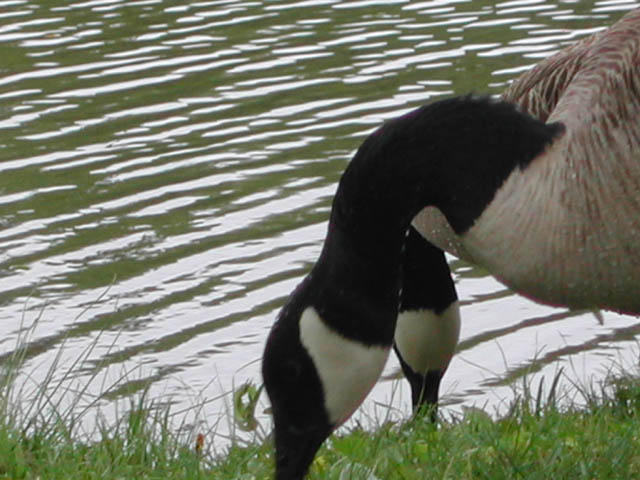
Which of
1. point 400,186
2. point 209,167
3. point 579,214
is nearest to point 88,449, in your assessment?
point 400,186

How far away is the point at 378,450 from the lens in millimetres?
5457

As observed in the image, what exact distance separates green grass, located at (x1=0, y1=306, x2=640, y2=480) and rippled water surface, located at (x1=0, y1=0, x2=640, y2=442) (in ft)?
1.23

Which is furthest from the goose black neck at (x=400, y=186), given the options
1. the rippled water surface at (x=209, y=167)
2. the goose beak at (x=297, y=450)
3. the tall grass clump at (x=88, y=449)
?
the rippled water surface at (x=209, y=167)

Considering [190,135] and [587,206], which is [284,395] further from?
[190,135]

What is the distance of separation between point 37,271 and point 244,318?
135 centimetres

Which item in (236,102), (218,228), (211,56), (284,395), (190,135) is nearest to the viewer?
(284,395)

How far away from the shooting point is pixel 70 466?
5.25 meters

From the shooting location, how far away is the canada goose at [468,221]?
5102mm

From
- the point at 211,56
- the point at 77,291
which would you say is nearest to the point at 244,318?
the point at 77,291

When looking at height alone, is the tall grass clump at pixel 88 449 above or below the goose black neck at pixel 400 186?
below

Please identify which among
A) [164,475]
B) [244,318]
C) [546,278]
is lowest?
[244,318]

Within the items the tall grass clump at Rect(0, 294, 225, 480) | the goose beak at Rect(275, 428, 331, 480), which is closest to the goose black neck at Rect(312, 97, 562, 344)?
the goose beak at Rect(275, 428, 331, 480)

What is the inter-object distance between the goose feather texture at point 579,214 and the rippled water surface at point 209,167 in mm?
1611

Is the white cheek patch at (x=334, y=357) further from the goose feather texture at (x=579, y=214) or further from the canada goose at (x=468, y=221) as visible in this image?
the goose feather texture at (x=579, y=214)
